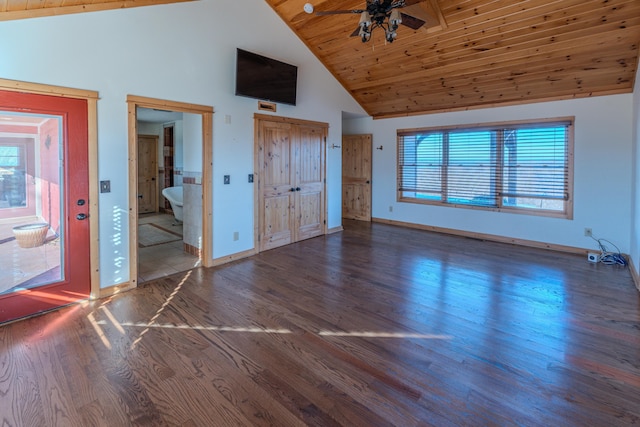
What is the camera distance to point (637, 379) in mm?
2150

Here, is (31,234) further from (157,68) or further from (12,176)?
(157,68)

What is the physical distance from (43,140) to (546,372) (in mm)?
4492

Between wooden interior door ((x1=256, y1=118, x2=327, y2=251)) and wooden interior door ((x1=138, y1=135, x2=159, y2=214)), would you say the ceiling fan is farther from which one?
wooden interior door ((x1=138, y1=135, x2=159, y2=214))

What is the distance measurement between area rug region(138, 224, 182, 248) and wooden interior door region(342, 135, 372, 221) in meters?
4.15

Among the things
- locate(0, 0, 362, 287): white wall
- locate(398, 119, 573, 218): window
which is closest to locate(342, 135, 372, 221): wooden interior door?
locate(398, 119, 573, 218): window

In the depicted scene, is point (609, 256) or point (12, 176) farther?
point (609, 256)

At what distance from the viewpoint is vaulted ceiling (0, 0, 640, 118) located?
3736 mm

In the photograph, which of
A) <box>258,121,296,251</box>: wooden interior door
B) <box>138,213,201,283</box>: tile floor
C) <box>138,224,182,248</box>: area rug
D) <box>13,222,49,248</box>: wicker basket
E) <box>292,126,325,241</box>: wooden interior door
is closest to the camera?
<box>13,222,49,248</box>: wicker basket

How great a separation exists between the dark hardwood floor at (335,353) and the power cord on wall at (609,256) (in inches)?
25.8

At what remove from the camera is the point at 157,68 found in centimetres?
374

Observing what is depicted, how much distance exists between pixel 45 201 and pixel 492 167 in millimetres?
6547

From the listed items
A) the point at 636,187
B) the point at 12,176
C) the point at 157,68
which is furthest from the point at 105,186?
the point at 636,187

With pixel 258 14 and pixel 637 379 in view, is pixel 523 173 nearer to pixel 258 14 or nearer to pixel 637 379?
pixel 637 379

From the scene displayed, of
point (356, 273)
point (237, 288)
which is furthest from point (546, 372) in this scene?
point (237, 288)
